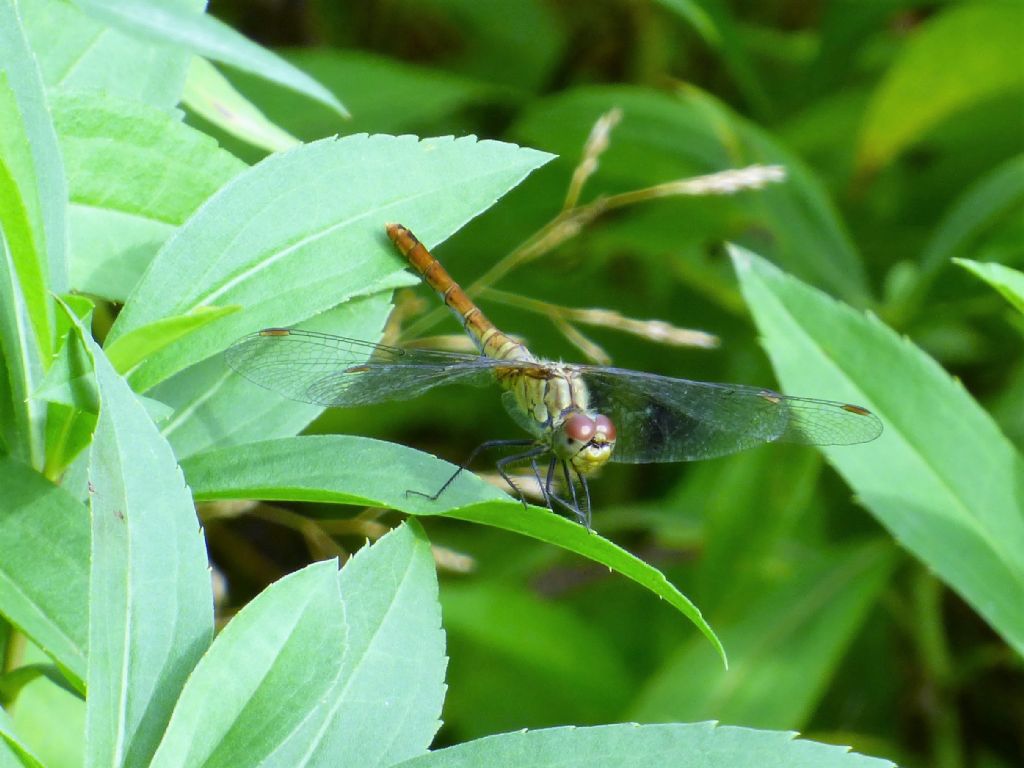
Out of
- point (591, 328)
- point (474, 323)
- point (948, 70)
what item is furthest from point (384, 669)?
point (948, 70)

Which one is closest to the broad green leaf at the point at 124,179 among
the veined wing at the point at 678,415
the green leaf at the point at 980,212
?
the veined wing at the point at 678,415

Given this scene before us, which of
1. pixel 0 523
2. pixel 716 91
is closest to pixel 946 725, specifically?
pixel 716 91

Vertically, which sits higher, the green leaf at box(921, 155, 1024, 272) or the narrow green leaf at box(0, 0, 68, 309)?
the green leaf at box(921, 155, 1024, 272)

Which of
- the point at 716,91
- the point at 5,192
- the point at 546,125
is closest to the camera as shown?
the point at 5,192

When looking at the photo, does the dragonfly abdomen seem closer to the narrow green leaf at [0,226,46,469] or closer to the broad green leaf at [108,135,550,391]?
the broad green leaf at [108,135,550,391]

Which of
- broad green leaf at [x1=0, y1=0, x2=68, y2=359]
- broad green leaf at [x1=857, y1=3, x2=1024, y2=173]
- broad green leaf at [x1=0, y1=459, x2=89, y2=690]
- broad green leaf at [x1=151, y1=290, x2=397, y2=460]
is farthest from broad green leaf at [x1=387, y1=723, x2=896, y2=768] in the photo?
broad green leaf at [x1=857, y1=3, x2=1024, y2=173]

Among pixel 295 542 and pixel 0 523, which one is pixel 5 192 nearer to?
pixel 0 523

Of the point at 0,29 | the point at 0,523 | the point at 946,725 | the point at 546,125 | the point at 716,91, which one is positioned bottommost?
the point at 946,725

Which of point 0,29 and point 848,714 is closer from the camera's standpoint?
point 0,29
